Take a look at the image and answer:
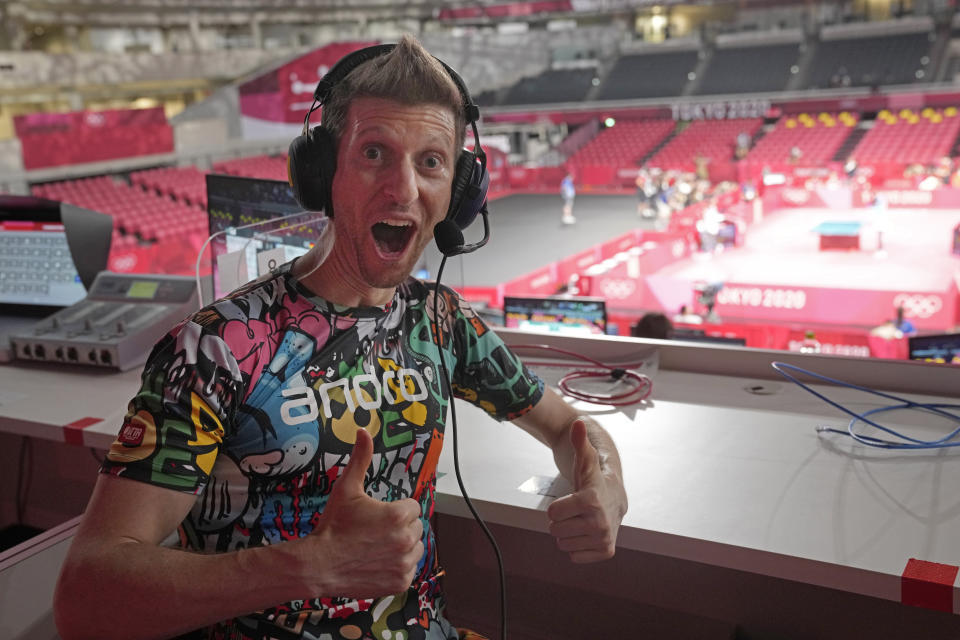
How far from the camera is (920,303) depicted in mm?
8195

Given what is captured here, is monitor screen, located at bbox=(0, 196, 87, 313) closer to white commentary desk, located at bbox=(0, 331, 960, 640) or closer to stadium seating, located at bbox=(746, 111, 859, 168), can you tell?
white commentary desk, located at bbox=(0, 331, 960, 640)

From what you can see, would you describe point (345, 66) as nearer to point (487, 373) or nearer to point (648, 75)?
point (487, 373)

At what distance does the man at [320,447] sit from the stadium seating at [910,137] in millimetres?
19783

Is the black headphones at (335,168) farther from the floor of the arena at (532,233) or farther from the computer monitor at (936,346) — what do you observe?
the floor of the arena at (532,233)

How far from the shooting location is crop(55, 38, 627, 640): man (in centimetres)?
106

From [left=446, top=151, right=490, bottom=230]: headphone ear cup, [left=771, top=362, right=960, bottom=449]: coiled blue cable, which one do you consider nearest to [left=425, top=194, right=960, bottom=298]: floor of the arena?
[left=771, top=362, right=960, bottom=449]: coiled blue cable

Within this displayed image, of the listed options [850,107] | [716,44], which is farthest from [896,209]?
[716,44]

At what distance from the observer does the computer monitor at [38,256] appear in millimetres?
2893

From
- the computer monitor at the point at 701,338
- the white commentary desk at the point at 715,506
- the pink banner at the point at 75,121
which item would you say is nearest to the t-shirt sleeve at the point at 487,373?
the white commentary desk at the point at 715,506

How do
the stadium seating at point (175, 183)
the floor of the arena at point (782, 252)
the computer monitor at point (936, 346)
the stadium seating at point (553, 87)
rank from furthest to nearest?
the stadium seating at point (553, 87) < the stadium seating at point (175, 183) < the floor of the arena at point (782, 252) < the computer monitor at point (936, 346)

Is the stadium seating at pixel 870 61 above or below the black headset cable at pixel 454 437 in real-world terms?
above

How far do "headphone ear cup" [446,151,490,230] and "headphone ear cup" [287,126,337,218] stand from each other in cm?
21

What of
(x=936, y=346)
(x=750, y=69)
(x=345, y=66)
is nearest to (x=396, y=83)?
(x=345, y=66)

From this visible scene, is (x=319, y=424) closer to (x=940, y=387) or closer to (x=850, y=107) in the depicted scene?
(x=940, y=387)
